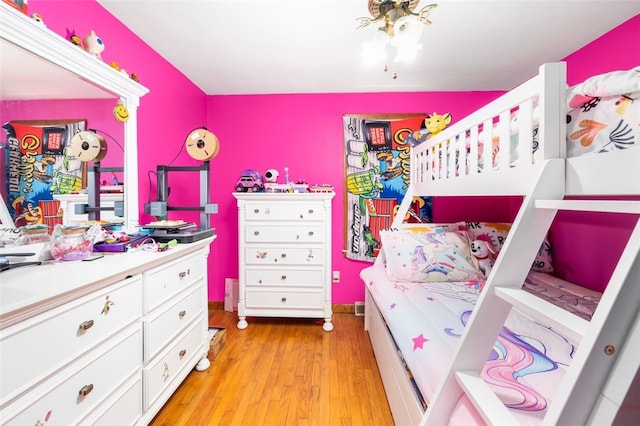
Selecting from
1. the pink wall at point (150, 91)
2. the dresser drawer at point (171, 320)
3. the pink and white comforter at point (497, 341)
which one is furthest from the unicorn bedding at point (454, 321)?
the pink wall at point (150, 91)

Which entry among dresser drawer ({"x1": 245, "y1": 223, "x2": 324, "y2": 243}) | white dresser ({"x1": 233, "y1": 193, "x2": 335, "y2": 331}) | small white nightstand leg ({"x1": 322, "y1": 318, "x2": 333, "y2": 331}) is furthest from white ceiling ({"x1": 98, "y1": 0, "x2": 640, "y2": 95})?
small white nightstand leg ({"x1": 322, "y1": 318, "x2": 333, "y2": 331})

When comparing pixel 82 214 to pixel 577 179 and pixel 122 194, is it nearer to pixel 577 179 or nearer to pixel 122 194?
pixel 122 194

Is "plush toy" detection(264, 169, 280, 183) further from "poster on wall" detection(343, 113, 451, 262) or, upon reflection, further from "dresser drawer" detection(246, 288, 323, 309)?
"dresser drawer" detection(246, 288, 323, 309)

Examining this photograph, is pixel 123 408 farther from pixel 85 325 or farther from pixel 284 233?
pixel 284 233

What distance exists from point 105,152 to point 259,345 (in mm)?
1816

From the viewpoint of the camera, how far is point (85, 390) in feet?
3.22

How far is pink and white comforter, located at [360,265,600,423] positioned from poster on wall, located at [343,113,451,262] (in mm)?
1002

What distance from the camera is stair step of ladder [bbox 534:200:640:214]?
1.79ft

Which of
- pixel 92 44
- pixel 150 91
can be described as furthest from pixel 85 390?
pixel 150 91

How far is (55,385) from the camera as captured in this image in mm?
869

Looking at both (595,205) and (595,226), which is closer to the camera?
(595,205)

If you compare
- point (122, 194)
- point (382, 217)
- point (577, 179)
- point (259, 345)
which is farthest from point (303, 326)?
point (577, 179)

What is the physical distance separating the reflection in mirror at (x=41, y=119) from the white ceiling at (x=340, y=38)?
676mm

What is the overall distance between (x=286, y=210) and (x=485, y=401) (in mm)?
2052
